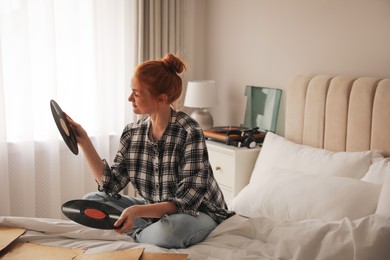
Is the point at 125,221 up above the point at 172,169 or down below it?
below

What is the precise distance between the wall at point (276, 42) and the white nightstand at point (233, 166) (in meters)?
0.40

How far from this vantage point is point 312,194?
2369 millimetres

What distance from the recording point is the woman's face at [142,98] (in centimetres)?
227

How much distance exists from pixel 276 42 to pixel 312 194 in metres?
1.38

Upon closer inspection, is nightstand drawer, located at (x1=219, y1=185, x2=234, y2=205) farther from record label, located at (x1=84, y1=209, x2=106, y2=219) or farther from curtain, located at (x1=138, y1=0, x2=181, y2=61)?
record label, located at (x1=84, y1=209, x2=106, y2=219)

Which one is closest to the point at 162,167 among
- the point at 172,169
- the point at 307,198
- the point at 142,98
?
the point at 172,169

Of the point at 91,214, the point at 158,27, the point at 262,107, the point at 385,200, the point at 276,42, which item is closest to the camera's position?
the point at 91,214

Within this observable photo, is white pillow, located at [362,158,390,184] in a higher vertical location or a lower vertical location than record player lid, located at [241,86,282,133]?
lower

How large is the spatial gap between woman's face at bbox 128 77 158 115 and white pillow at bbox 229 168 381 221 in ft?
2.30

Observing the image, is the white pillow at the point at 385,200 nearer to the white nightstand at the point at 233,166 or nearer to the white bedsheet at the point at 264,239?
the white bedsheet at the point at 264,239

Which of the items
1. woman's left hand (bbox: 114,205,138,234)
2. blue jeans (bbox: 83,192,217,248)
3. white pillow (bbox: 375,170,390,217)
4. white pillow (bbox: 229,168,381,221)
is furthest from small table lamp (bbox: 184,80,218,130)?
woman's left hand (bbox: 114,205,138,234)

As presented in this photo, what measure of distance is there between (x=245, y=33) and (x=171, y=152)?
1.68 metres

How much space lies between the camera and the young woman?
2.10 metres

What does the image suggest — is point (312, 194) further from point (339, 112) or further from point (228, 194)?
point (228, 194)
